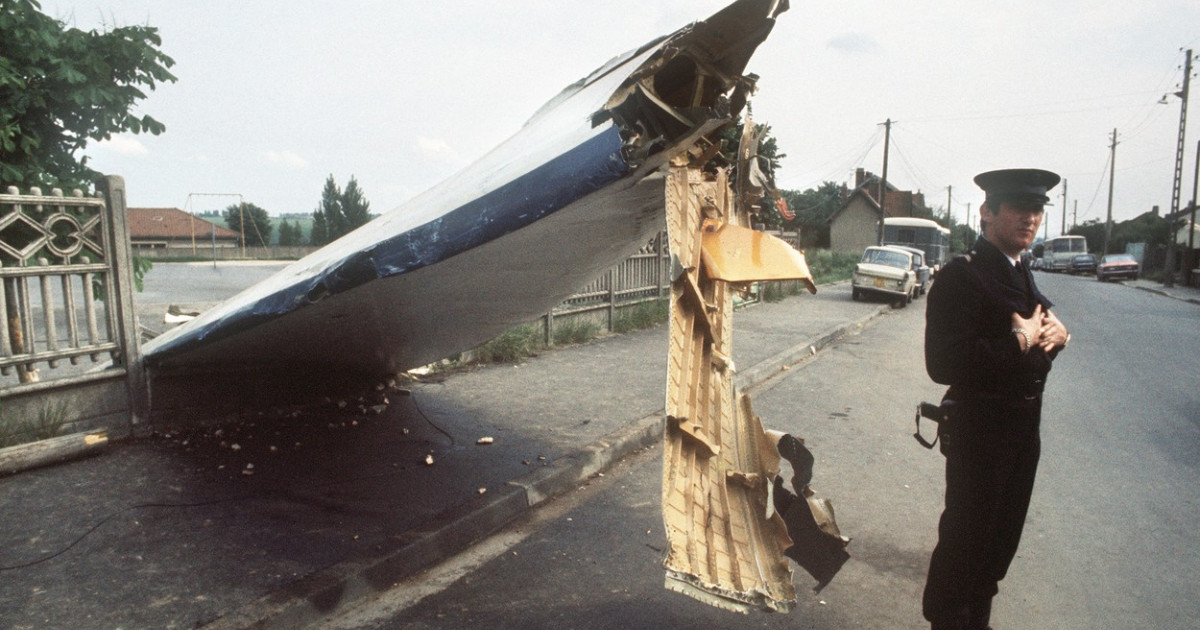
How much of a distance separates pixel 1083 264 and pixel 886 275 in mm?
32792

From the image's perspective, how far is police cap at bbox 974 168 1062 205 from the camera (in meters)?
2.46

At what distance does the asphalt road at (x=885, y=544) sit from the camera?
118 inches

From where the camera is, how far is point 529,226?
293 centimetres

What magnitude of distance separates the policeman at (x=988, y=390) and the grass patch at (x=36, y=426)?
203 inches

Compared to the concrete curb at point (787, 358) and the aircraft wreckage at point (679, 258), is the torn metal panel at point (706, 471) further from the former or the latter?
the concrete curb at point (787, 358)

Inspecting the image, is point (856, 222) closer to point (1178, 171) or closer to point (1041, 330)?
point (1178, 171)

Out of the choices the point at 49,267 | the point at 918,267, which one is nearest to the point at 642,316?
the point at 49,267

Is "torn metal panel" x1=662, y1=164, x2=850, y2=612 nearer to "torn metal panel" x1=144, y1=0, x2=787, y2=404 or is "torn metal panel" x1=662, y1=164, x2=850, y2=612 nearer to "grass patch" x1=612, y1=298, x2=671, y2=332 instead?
"torn metal panel" x1=144, y1=0, x2=787, y2=404

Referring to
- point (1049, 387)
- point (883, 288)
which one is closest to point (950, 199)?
point (883, 288)

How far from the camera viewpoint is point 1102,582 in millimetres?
3336

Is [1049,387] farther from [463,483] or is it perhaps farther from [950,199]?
→ [950,199]

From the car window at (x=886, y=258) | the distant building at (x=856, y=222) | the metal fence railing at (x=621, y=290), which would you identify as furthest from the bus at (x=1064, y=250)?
the metal fence railing at (x=621, y=290)

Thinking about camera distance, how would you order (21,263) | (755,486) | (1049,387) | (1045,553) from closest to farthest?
(755,486)
(1045,553)
(21,263)
(1049,387)

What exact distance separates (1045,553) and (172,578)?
4.37m
